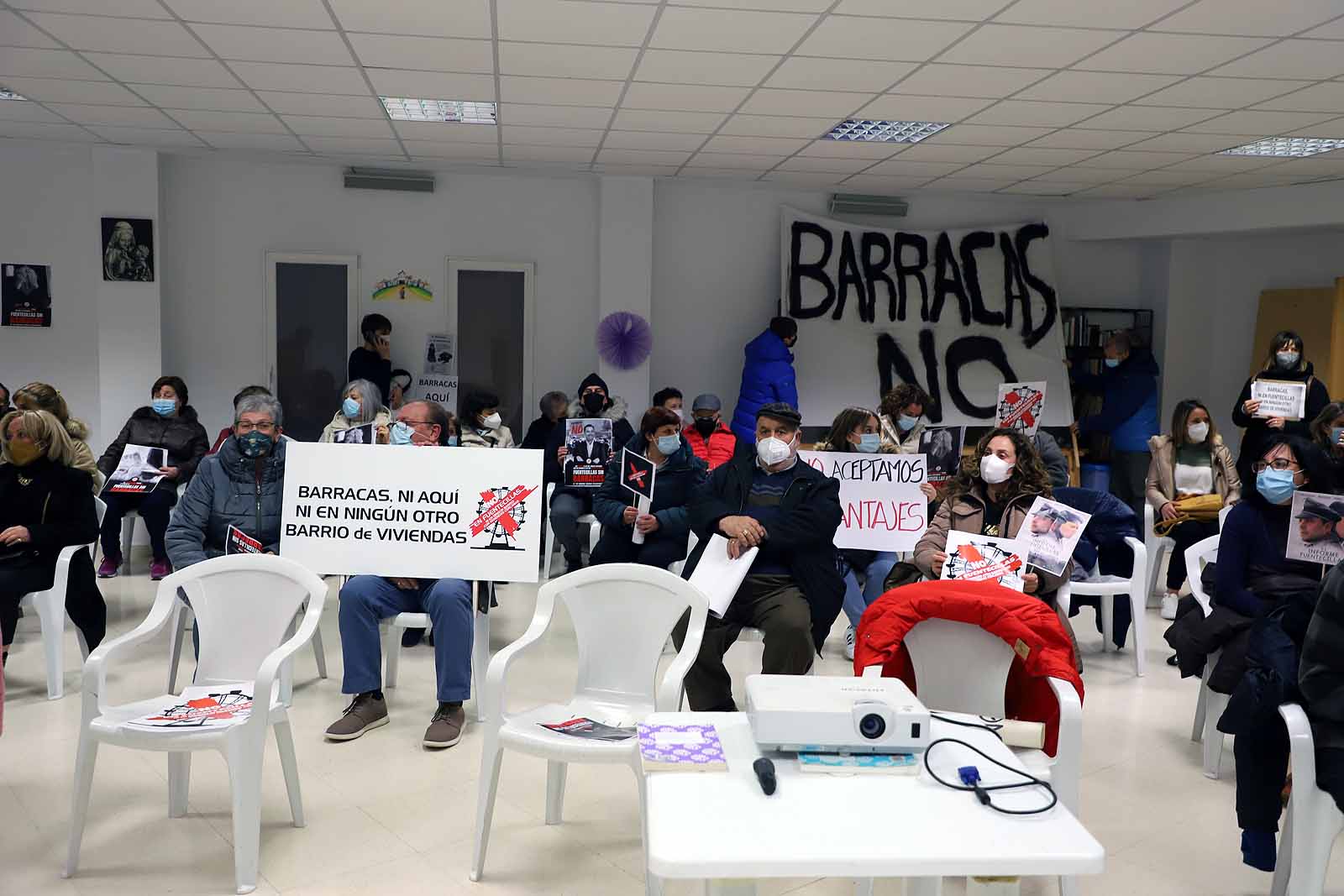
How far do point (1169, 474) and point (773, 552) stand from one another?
11.4 feet

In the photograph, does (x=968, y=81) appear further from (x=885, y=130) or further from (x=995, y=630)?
(x=995, y=630)

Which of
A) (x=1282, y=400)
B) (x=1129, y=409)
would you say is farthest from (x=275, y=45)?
(x=1129, y=409)

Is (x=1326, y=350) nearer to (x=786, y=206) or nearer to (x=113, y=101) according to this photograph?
(x=786, y=206)

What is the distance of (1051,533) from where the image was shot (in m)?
3.95

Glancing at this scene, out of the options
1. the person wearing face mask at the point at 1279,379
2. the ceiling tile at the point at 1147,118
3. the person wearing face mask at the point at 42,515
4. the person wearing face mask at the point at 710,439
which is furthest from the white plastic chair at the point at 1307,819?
the person wearing face mask at the point at 710,439

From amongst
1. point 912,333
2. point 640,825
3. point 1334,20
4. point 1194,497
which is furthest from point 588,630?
point 912,333

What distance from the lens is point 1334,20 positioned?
4.28 meters

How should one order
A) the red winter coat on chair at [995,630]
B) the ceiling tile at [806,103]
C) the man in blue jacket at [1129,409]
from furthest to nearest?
1. the man in blue jacket at [1129,409]
2. the ceiling tile at [806,103]
3. the red winter coat on chair at [995,630]

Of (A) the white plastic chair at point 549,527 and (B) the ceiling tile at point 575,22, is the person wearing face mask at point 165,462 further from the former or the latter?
(B) the ceiling tile at point 575,22

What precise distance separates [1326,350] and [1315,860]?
771 centimetres

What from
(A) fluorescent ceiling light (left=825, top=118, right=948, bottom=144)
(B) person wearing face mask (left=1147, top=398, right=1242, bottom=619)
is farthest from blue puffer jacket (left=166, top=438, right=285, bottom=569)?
(B) person wearing face mask (left=1147, top=398, right=1242, bottom=619)

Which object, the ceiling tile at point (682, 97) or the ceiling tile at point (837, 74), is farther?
the ceiling tile at point (682, 97)

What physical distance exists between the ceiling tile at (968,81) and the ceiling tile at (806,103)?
0.31 metres

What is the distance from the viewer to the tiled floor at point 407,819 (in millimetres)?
2871
